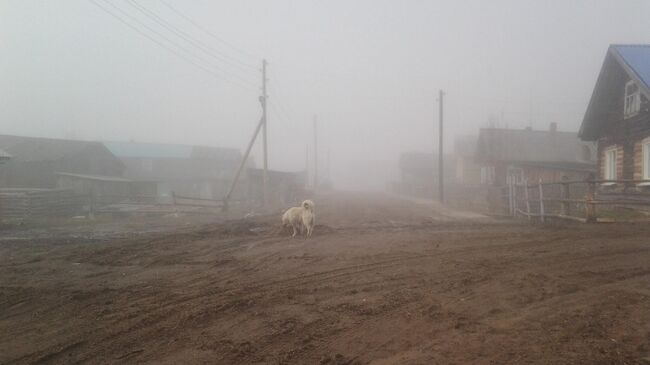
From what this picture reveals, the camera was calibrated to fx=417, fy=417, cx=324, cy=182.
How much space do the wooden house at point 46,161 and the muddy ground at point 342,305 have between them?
3083 cm

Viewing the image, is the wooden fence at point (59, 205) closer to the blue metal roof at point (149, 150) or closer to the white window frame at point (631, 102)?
the white window frame at point (631, 102)

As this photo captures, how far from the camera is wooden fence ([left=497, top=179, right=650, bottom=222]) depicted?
12281mm

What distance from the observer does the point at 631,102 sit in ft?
59.5

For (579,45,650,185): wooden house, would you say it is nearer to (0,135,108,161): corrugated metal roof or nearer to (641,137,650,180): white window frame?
(641,137,650,180): white window frame

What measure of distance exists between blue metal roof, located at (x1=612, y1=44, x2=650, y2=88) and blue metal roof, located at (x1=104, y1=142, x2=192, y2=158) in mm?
54633

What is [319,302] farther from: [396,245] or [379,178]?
[379,178]

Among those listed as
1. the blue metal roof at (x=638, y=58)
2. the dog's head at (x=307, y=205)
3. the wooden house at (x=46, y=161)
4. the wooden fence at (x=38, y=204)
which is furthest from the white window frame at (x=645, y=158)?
the wooden house at (x=46, y=161)

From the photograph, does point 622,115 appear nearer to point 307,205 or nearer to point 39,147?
point 307,205

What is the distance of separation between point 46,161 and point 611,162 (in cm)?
4078

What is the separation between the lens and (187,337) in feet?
14.9

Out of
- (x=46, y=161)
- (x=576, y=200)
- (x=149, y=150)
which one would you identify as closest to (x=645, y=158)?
(x=576, y=200)

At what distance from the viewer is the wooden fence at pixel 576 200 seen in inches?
484

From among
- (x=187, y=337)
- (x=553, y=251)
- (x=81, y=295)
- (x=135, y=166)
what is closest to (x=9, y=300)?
(x=81, y=295)

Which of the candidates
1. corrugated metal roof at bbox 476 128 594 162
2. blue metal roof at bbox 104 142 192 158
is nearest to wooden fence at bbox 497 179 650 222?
corrugated metal roof at bbox 476 128 594 162
